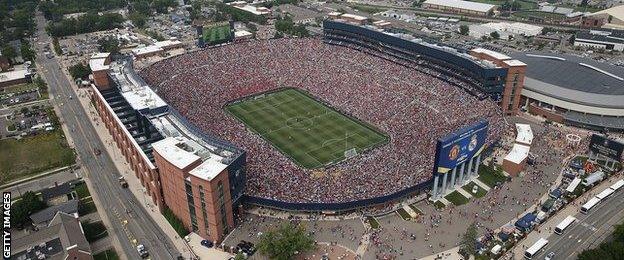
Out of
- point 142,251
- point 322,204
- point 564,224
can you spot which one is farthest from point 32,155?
point 564,224

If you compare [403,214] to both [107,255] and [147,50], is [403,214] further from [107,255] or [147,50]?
[147,50]

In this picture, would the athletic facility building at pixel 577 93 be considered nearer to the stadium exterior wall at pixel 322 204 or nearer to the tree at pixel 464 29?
the stadium exterior wall at pixel 322 204

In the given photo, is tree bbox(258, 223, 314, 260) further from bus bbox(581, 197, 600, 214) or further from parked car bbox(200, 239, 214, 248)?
bus bbox(581, 197, 600, 214)

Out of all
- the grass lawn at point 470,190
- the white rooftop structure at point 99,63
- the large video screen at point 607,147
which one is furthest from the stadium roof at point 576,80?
the white rooftop structure at point 99,63

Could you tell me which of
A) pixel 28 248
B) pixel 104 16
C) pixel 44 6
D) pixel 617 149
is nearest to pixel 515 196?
pixel 617 149

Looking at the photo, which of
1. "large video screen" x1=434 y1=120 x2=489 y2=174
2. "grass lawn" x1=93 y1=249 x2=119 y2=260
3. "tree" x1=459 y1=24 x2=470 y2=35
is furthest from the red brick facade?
"tree" x1=459 y1=24 x2=470 y2=35

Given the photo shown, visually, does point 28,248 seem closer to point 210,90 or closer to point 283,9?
point 210,90

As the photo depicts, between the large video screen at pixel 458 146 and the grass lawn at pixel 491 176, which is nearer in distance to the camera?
the large video screen at pixel 458 146
